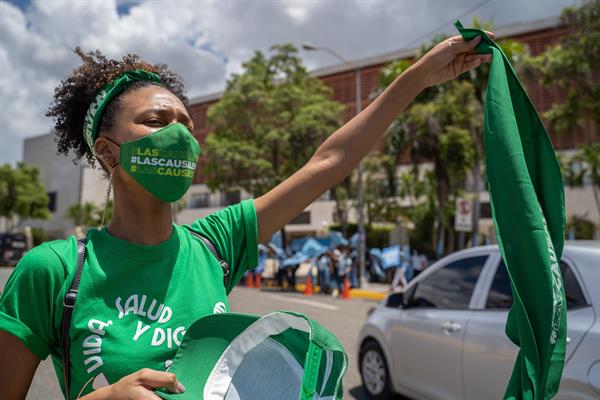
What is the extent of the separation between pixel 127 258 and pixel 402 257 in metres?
19.8

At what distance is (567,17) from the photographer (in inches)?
688

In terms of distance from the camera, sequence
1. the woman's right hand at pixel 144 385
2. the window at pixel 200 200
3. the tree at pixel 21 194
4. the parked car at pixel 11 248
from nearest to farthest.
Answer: the woman's right hand at pixel 144 385
the parked car at pixel 11 248
the tree at pixel 21 194
the window at pixel 200 200

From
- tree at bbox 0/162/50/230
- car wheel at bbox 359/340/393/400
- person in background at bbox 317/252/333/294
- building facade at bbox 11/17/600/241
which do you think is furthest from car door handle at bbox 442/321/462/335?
tree at bbox 0/162/50/230

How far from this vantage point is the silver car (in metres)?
3.48

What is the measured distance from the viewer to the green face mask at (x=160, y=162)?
5.21 feet

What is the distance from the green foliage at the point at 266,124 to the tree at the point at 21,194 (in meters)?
24.4

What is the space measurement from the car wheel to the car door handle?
49.3 inches

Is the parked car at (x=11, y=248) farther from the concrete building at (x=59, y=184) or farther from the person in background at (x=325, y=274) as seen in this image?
the concrete building at (x=59, y=184)

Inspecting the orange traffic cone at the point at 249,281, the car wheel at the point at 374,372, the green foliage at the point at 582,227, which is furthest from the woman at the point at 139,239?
the green foliage at the point at 582,227

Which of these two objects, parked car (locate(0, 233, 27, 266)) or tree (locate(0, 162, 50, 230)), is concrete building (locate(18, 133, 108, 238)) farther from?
parked car (locate(0, 233, 27, 266))

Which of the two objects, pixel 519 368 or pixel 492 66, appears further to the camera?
pixel 492 66

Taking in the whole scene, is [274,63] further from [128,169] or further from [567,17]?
[128,169]

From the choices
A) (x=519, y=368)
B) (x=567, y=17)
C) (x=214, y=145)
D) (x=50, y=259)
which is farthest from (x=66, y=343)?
(x=214, y=145)

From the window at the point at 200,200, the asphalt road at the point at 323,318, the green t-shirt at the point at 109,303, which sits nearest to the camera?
the green t-shirt at the point at 109,303
